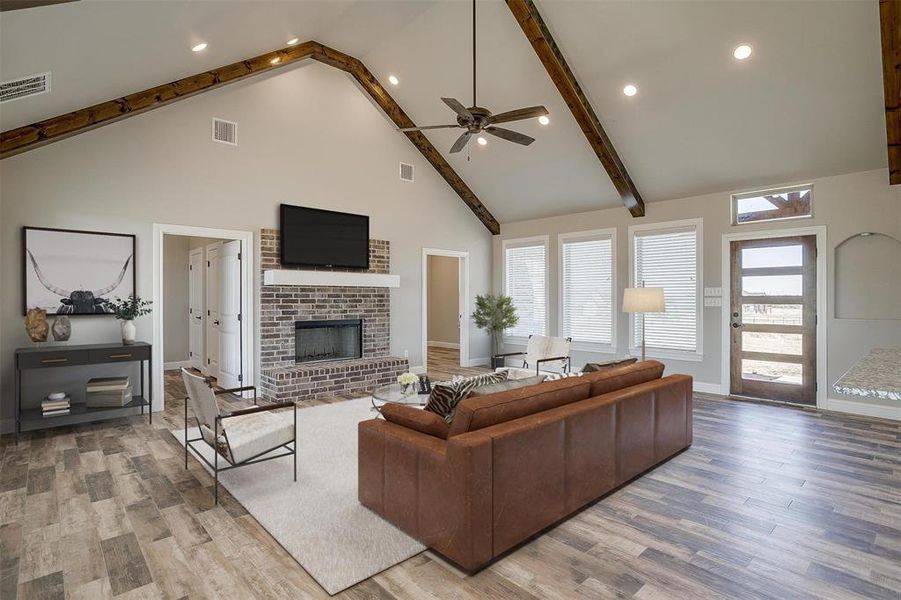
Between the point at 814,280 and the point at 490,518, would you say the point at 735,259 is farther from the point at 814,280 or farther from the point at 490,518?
the point at 490,518

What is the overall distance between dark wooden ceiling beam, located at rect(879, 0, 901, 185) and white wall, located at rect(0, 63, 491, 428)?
5752 mm

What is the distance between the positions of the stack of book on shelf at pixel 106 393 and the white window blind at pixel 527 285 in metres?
6.18

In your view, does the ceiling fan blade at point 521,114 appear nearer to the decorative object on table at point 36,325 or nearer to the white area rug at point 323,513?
the white area rug at point 323,513

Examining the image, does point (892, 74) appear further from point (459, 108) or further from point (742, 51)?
point (459, 108)

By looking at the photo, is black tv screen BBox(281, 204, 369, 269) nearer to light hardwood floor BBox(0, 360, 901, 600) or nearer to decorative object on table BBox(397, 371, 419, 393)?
decorative object on table BBox(397, 371, 419, 393)

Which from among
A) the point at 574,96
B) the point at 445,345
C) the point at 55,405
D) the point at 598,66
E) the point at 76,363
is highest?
the point at 598,66

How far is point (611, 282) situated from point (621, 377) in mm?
4297

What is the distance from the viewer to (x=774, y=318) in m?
5.84

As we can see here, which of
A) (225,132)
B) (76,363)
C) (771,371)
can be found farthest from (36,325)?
(771,371)

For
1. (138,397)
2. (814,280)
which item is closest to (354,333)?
(138,397)

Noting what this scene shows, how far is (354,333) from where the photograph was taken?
23.2 ft

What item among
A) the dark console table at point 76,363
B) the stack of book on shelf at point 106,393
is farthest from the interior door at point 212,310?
the stack of book on shelf at point 106,393

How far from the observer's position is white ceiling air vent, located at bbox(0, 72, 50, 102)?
9.94 feet

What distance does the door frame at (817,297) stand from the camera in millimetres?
5441
